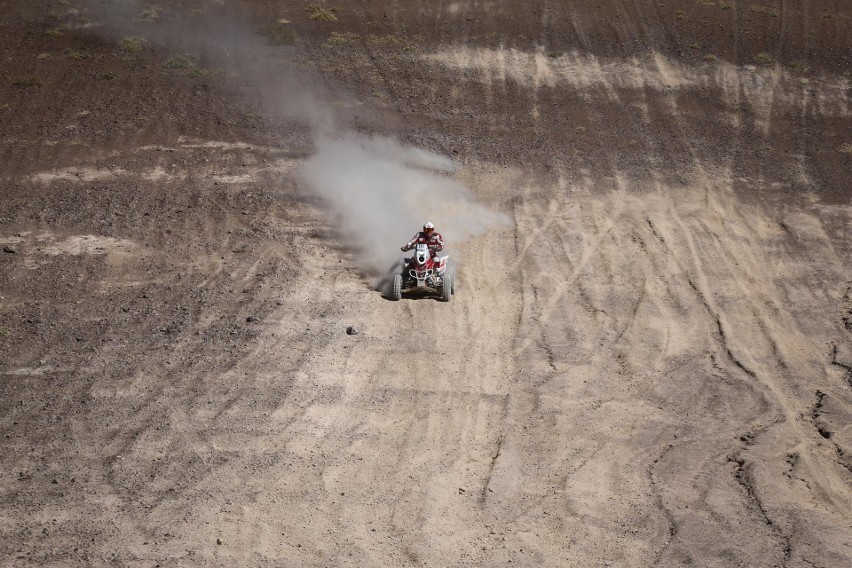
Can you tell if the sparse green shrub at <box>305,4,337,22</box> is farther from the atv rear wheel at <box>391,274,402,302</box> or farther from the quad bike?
the atv rear wheel at <box>391,274,402,302</box>

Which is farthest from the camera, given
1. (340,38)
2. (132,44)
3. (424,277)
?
(340,38)

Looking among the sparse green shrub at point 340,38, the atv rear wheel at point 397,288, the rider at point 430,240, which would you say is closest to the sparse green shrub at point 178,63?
the sparse green shrub at point 340,38

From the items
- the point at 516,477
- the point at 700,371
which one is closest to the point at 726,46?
the point at 700,371

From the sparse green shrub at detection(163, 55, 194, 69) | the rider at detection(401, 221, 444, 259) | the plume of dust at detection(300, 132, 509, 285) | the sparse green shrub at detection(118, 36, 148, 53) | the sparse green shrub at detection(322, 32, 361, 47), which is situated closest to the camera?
the rider at detection(401, 221, 444, 259)

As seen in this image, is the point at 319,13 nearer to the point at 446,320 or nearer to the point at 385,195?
the point at 385,195

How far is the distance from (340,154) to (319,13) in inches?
409

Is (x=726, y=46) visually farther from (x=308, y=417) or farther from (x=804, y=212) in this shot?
(x=308, y=417)

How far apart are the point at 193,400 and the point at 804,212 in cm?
1639

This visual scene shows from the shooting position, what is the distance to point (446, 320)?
18094 millimetres

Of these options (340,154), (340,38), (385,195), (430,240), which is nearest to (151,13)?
(340,38)

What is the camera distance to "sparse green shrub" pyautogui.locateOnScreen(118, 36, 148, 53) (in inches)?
1172

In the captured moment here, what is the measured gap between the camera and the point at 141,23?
31.7m

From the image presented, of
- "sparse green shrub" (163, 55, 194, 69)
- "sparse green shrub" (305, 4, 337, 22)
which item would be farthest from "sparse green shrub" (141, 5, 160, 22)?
"sparse green shrub" (305, 4, 337, 22)

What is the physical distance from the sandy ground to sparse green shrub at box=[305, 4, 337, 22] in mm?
922
